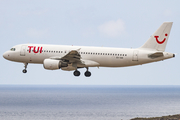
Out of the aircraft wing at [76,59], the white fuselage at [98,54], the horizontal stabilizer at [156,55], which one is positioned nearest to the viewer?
the aircraft wing at [76,59]

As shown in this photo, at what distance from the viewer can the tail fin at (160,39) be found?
187 feet

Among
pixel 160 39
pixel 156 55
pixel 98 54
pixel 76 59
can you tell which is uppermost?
pixel 160 39

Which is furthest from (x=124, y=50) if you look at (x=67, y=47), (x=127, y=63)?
(x=67, y=47)

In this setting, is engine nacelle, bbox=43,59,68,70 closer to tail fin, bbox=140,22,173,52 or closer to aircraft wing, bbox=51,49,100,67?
aircraft wing, bbox=51,49,100,67

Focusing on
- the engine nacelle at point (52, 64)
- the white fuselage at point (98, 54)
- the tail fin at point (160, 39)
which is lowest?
the engine nacelle at point (52, 64)

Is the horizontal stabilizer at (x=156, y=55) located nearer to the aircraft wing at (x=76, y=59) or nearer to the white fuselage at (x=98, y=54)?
the white fuselage at (x=98, y=54)

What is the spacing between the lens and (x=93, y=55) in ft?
182

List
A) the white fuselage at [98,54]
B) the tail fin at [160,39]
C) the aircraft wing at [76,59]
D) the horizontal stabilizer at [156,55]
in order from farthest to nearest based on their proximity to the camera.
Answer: the tail fin at [160,39], the white fuselage at [98,54], the horizontal stabilizer at [156,55], the aircraft wing at [76,59]

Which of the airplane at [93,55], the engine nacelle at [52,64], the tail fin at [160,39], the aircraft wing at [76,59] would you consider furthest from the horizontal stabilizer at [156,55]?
the engine nacelle at [52,64]

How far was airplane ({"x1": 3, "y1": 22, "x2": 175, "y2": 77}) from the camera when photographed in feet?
179

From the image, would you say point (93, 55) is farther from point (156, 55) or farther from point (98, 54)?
point (156, 55)

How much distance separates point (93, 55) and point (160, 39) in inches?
515

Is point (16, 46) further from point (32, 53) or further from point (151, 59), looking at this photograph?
point (151, 59)

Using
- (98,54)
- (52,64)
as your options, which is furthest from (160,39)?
(52,64)
